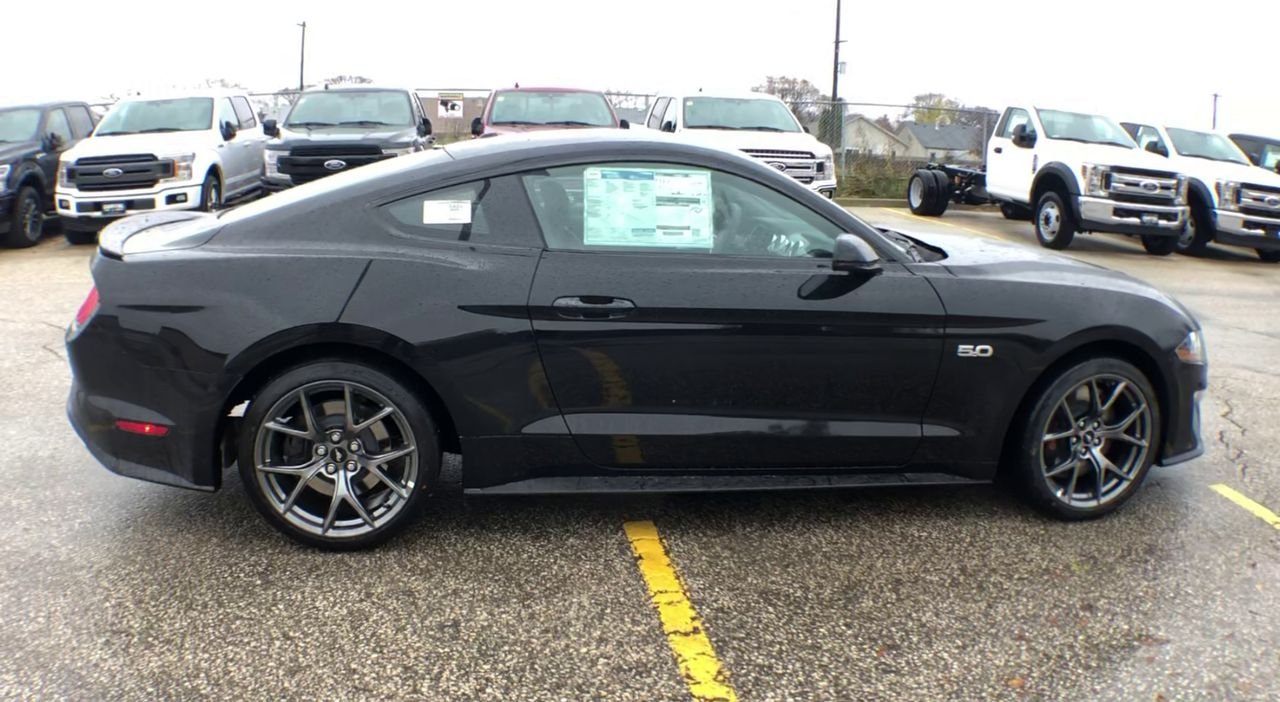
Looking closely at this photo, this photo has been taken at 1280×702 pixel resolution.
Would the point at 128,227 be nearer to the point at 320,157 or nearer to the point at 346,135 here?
the point at 320,157

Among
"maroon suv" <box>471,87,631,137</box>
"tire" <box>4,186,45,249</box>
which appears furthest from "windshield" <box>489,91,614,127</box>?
"tire" <box>4,186,45,249</box>

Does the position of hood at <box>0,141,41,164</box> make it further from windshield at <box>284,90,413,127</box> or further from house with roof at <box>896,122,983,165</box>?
house with roof at <box>896,122,983,165</box>

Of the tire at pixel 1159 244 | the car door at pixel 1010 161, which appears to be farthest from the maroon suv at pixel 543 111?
the tire at pixel 1159 244

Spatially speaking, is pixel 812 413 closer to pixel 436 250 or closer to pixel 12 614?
pixel 436 250

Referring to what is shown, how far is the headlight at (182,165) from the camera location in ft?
42.3

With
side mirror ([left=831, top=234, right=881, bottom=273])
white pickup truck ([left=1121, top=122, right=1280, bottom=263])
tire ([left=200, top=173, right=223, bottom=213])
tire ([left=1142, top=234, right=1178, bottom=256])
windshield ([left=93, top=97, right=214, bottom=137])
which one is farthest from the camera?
tire ([left=1142, top=234, right=1178, bottom=256])

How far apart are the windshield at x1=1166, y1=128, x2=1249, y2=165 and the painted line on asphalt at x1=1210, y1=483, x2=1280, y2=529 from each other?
12.3 meters

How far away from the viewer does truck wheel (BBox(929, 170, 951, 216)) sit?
17828 millimetres

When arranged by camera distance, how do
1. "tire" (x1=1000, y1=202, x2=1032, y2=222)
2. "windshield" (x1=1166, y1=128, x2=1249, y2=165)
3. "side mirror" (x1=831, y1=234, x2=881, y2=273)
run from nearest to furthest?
"side mirror" (x1=831, y1=234, x2=881, y2=273), "windshield" (x1=1166, y1=128, x2=1249, y2=165), "tire" (x1=1000, y1=202, x2=1032, y2=222)

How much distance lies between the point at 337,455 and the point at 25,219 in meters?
11.3

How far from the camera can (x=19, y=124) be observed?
44.5 feet

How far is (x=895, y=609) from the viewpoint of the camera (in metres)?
3.55

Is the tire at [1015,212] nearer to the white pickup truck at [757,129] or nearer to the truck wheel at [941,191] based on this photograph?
the truck wheel at [941,191]

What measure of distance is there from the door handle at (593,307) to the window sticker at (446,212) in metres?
0.49
